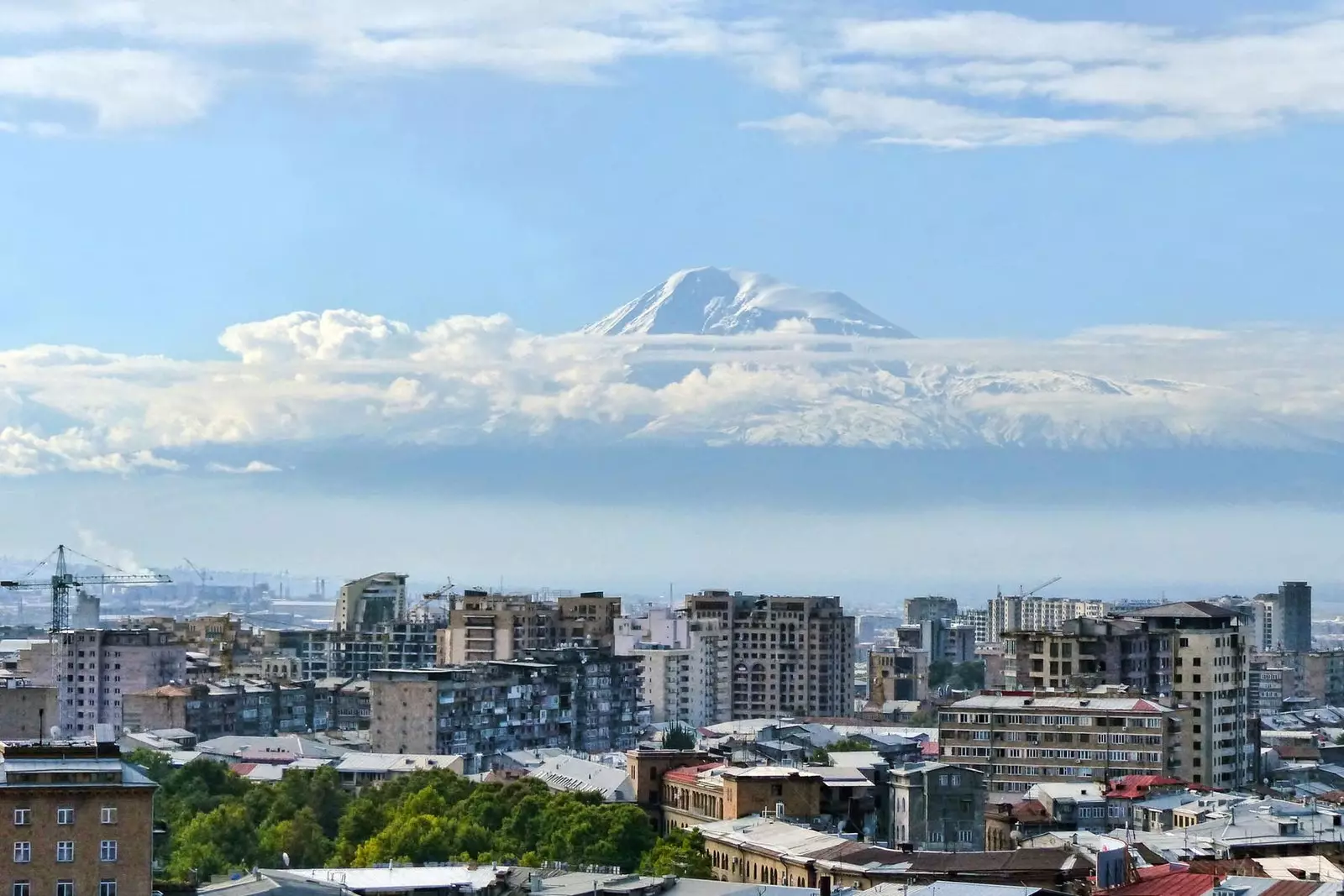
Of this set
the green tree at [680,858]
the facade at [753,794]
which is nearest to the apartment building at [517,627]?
the facade at [753,794]

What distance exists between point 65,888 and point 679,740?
84.7 meters

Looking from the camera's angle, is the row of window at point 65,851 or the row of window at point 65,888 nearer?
the row of window at point 65,888

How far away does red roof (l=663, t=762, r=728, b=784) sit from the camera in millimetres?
99812

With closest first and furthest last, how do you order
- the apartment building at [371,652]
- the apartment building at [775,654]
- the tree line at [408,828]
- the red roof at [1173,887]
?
the red roof at [1173,887] → the tree line at [408,828] → the apartment building at [775,654] → the apartment building at [371,652]

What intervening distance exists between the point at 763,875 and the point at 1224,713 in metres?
38.2

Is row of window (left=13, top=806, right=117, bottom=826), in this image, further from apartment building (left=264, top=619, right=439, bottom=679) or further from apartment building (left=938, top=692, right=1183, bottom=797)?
apartment building (left=264, top=619, right=439, bottom=679)

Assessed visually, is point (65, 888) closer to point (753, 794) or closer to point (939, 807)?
point (753, 794)

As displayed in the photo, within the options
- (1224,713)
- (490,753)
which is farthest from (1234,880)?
(490,753)

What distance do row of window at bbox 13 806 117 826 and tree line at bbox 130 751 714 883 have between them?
3147cm

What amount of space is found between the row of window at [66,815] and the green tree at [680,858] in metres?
32.8

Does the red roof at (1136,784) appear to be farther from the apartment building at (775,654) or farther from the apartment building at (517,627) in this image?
the apartment building at (775,654)

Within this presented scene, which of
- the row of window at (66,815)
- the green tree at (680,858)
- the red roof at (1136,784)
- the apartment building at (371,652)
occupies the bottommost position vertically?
the green tree at (680,858)

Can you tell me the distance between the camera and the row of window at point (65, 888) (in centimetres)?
4925

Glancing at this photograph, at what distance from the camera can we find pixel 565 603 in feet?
575
